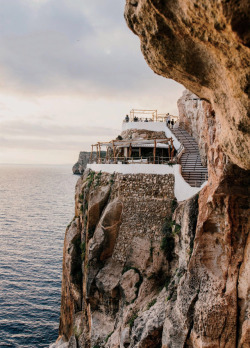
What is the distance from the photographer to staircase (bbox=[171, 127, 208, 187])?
791 inches

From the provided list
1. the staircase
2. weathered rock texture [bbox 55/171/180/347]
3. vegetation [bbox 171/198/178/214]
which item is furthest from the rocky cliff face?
the staircase

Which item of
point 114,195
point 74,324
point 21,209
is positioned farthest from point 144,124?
point 21,209

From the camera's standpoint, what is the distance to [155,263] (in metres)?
18.6

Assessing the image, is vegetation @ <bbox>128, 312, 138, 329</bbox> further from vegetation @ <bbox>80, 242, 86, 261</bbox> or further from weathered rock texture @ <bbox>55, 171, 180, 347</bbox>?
vegetation @ <bbox>80, 242, 86, 261</bbox>

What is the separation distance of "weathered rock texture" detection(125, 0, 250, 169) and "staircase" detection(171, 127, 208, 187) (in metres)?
10.1

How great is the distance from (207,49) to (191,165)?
1490 cm

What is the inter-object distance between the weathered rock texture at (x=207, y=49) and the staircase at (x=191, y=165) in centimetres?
1010

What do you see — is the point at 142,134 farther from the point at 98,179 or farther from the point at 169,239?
the point at 169,239

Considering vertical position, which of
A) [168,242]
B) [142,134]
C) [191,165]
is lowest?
[168,242]

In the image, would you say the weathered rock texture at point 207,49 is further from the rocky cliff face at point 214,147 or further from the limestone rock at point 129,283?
the limestone rock at point 129,283

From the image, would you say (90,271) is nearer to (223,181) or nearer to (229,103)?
(223,181)

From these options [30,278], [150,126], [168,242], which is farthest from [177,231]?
[30,278]

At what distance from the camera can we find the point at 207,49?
24.4 feet

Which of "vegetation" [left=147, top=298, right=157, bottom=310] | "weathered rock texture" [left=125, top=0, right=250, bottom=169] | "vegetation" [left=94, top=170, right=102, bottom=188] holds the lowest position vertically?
"vegetation" [left=147, top=298, right=157, bottom=310]
